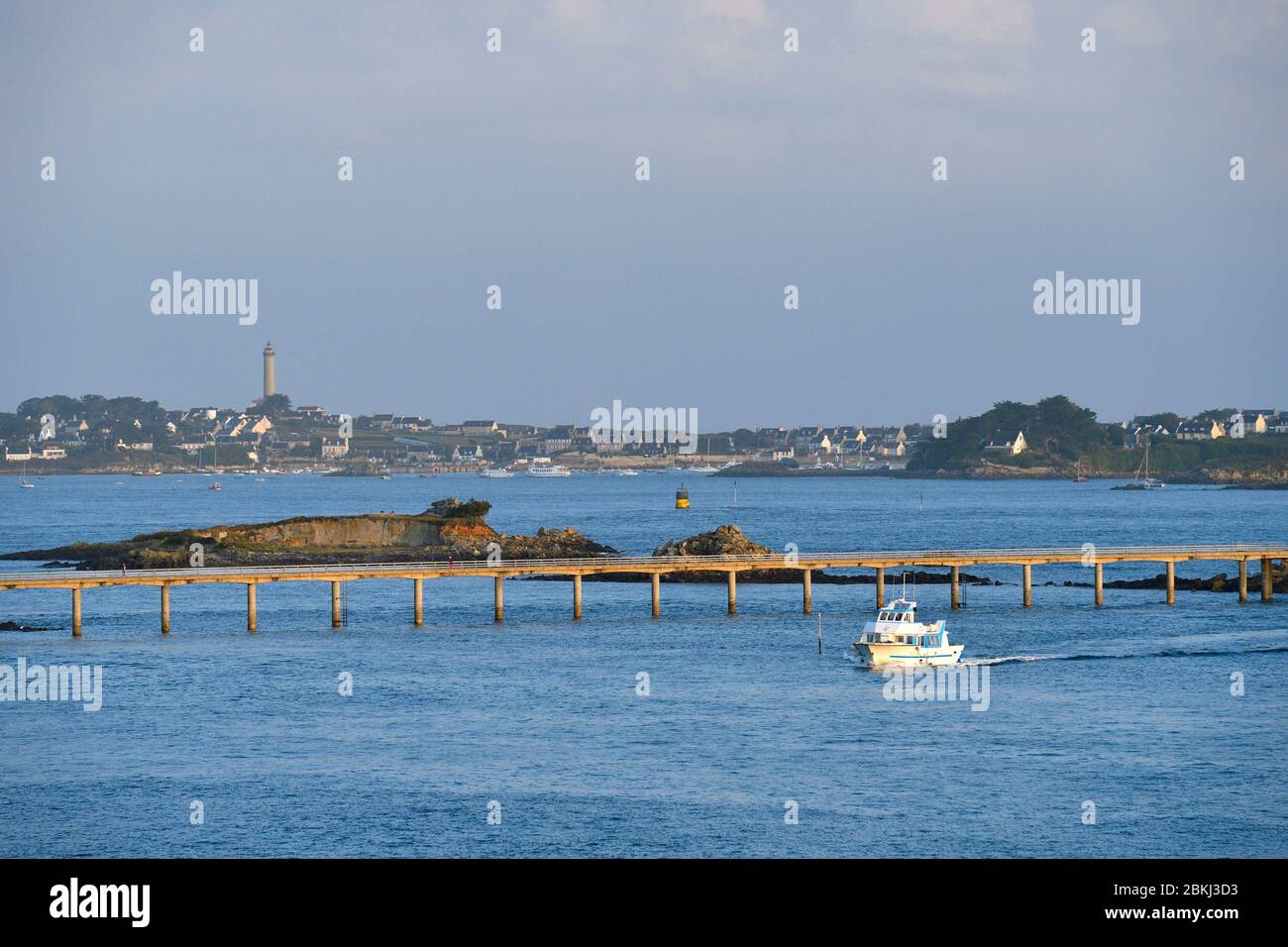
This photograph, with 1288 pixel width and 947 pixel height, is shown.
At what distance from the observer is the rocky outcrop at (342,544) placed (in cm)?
10238

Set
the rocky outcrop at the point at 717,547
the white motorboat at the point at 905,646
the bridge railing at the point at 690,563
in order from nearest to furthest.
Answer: the white motorboat at the point at 905,646, the bridge railing at the point at 690,563, the rocky outcrop at the point at 717,547

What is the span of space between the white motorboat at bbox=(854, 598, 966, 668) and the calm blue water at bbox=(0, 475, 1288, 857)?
163 centimetres

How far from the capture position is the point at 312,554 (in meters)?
106

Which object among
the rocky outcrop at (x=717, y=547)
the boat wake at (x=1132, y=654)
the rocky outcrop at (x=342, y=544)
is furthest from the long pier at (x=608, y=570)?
the rocky outcrop at (x=342, y=544)

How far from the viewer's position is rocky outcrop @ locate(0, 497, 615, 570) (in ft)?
336

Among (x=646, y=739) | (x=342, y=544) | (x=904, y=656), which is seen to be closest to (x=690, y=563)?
(x=904, y=656)

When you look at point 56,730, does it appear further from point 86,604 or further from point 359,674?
point 86,604

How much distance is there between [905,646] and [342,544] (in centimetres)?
5879

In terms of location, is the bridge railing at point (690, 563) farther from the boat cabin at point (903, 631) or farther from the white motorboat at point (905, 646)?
the white motorboat at point (905, 646)

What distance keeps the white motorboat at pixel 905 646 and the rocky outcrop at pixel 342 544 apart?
41.7m

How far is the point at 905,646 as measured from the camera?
64125mm
